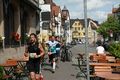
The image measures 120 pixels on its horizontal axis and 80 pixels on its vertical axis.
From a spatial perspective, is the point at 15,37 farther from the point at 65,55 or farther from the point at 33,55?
the point at 33,55

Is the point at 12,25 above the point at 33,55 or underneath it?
above

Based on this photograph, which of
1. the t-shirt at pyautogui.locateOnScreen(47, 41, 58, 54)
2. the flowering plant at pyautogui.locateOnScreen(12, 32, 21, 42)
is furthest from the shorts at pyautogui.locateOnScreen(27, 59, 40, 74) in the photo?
the flowering plant at pyautogui.locateOnScreen(12, 32, 21, 42)

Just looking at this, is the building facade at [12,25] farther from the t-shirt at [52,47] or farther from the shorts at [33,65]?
the shorts at [33,65]

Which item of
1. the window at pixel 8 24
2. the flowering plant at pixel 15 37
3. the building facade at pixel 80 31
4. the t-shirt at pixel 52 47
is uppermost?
the building facade at pixel 80 31

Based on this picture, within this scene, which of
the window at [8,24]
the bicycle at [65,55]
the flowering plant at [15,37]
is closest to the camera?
the window at [8,24]

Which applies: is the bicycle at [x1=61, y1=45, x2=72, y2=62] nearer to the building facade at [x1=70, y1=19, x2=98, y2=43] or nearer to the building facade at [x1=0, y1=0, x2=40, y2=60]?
the building facade at [x1=0, y1=0, x2=40, y2=60]

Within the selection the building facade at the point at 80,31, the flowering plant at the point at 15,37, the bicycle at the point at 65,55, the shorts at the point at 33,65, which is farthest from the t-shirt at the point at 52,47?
the building facade at the point at 80,31

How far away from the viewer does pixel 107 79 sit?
424 inches

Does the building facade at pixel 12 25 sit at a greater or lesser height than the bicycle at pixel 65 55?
greater

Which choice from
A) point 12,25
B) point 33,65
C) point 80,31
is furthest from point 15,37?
point 80,31

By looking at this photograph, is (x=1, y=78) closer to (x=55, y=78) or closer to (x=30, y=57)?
(x=30, y=57)

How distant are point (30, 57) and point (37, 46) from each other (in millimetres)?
382

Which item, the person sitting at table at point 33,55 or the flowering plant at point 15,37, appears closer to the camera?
the person sitting at table at point 33,55

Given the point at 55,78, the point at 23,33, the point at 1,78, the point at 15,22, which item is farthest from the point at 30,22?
the point at 1,78
